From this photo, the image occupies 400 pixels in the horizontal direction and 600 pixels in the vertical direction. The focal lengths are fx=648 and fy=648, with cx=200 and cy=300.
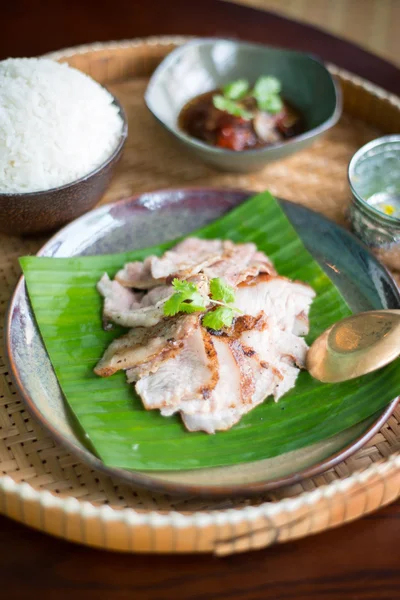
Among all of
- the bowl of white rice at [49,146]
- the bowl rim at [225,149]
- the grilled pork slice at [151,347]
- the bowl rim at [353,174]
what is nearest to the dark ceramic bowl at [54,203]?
the bowl of white rice at [49,146]

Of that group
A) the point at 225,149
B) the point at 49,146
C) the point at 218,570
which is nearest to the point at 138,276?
the point at 49,146

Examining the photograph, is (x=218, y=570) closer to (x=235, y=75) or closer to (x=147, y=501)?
(x=147, y=501)

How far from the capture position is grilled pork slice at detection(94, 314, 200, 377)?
241 centimetres

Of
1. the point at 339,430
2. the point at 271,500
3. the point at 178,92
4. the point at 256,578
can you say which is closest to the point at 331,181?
the point at 178,92

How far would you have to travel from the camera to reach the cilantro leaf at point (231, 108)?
3482 millimetres

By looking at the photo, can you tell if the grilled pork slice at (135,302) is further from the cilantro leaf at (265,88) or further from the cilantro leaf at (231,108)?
the cilantro leaf at (265,88)

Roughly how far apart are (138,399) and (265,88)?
2040 millimetres

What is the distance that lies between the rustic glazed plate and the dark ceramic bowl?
8 cm

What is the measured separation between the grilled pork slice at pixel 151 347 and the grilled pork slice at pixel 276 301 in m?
0.30

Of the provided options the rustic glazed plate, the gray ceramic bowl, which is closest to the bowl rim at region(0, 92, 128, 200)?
the rustic glazed plate

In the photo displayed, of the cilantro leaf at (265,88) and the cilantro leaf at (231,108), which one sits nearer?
the cilantro leaf at (231,108)

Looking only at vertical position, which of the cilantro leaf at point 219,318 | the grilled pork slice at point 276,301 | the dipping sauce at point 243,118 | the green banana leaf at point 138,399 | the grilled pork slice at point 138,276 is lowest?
the green banana leaf at point 138,399

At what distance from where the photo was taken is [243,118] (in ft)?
11.4

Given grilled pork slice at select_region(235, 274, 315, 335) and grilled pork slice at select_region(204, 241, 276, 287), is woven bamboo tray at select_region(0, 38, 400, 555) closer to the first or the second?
grilled pork slice at select_region(235, 274, 315, 335)
